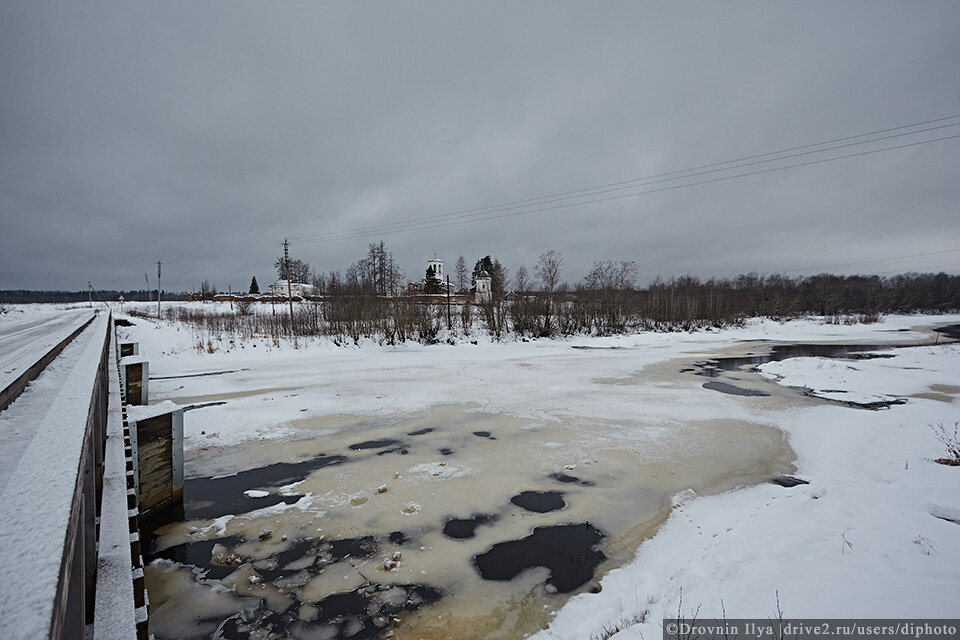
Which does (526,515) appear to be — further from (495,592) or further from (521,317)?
(521,317)

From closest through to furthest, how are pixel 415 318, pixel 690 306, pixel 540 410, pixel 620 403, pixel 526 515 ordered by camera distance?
pixel 526 515 → pixel 540 410 → pixel 620 403 → pixel 415 318 → pixel 690 306

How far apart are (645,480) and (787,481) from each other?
1986 mm

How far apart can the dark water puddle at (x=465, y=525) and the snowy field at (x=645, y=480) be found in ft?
0.53

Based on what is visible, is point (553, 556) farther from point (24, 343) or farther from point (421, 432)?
point (24, 343)

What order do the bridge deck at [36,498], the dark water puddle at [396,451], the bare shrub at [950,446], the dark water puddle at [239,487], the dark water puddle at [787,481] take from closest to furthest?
the bridge deck at [36,498], the dark water puddle at [239,487], the bare shrub at [950,446], the dark water puddle at [787,481], the dark water puddle at [396,451]

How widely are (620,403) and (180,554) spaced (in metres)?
9.03

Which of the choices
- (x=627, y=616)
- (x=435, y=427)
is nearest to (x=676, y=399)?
(x=435, y=427)

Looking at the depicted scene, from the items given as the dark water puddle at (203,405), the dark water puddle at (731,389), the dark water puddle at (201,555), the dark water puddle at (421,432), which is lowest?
the dark water puddle at (731,389)

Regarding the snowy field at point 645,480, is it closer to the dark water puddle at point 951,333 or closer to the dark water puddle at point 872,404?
the dark water puddle at point 872,404

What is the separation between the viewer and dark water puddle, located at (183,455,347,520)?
4981 millimetres

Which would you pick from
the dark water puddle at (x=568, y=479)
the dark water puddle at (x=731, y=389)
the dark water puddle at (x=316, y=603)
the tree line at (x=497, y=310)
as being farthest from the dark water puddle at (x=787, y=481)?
the tree line at (x=497, y=310)

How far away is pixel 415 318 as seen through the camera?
2825cm

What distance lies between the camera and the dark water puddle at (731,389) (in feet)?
37.4

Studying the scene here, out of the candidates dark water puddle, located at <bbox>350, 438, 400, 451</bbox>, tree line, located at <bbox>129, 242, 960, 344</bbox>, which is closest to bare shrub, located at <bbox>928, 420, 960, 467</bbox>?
dark water puddle, located at <bbox>350, 438, 400, 451</bbox>
